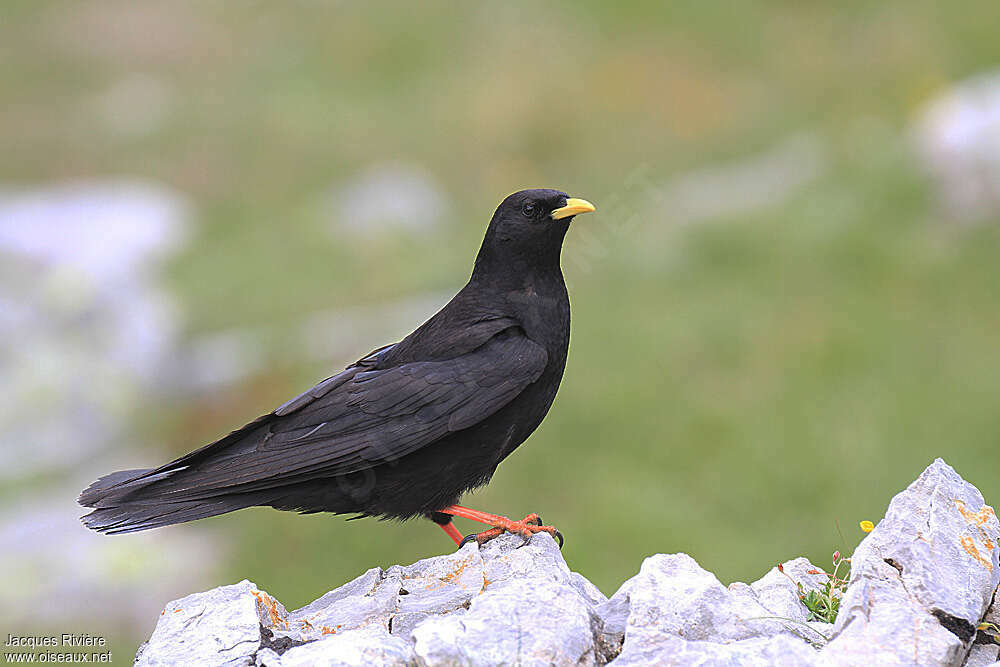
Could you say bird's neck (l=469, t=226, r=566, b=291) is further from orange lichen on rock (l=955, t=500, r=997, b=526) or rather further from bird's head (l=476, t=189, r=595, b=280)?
orange lichen on rock (l=955, t=500, r=997, b=526)

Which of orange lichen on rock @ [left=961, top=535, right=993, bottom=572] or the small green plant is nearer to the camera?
orange lichen on rock @ [left=961, top=535, right=993, bottom=572]

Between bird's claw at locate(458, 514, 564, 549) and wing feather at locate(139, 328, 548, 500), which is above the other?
wing feather at locate(139, 328, 548, 500)

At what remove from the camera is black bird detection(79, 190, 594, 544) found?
5488mm

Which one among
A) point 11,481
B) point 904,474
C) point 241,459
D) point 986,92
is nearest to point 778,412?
point 904,474

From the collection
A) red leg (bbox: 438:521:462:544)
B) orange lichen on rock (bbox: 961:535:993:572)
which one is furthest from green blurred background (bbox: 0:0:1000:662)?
orange lichen on rock (bbox: 961:535:993:572)

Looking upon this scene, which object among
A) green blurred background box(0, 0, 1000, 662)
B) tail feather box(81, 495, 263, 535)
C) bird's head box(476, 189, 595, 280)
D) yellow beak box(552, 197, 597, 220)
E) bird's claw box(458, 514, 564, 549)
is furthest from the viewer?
green blurred background box(0, 0, 1000, 662)

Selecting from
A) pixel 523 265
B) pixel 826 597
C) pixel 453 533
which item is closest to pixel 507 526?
pixel 453 533

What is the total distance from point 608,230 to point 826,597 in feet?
22.7

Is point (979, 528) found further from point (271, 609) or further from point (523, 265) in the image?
point (271, 609)

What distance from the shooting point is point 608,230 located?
11.8 m

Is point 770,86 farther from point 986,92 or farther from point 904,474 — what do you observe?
point 904,474

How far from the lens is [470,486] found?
588 cm

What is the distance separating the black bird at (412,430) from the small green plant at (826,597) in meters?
1.37

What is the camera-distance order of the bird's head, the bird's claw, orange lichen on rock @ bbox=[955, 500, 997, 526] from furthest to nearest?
the bird's head → the bird's claw → orange lichen on rock @ bbox=[955, 500, 997, 526]
